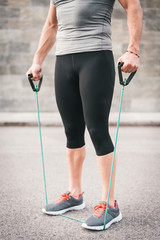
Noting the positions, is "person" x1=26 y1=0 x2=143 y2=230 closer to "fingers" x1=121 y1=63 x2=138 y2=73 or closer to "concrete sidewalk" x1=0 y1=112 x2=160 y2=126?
"fingers" x1=121 y1=63 x2=138 y2=73

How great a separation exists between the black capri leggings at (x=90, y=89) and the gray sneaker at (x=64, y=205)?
498mm

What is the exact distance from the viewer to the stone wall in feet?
27.1

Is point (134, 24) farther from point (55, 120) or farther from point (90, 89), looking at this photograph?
point (55, 120)

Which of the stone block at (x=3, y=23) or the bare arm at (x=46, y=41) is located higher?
the stone block at (x=3, y=23)

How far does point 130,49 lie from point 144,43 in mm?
6661

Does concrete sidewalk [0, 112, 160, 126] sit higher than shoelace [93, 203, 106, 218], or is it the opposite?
shoelace [93, 203, 106, 218]

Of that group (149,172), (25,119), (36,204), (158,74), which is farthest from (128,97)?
(36,204)

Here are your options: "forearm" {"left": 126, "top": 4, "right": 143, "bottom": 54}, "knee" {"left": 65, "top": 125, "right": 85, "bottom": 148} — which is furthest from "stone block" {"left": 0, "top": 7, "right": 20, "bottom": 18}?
"forearm" {"left": 126, "top": 4, "right": 143, "bottom": 54}

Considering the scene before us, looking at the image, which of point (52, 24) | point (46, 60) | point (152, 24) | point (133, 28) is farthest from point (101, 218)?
point (152, 24)

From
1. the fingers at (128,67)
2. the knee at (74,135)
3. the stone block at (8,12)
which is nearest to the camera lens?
the fingers at (128,67)

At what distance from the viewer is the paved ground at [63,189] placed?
6.91ft

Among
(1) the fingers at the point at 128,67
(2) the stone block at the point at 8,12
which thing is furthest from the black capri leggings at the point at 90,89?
(2) the stone block at the point at 8,12

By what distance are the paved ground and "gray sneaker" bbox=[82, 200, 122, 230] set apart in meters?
0.04

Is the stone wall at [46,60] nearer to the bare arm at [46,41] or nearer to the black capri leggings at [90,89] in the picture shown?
the bare arm at [46,41]
